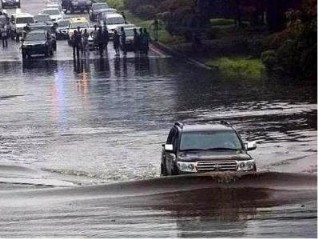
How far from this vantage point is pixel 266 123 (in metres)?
32.8

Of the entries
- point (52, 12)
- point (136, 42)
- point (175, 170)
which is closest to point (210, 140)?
point (175, 170)

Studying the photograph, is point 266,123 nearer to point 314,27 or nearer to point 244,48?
point 314,27

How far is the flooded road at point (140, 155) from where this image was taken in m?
16.5

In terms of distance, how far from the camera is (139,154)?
27.7m

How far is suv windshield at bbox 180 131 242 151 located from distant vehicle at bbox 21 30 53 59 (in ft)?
136

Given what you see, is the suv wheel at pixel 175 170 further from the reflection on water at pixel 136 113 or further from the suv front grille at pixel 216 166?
the reflection on water at pixel 136 113

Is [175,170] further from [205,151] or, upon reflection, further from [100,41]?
[100,41]

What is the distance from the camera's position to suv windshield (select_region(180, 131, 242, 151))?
71.9ft

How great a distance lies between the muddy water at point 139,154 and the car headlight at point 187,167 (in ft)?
0.68

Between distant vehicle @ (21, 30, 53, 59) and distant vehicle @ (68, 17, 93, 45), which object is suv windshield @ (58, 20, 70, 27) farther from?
distant vehicle @ (21, 30, 53, 59)

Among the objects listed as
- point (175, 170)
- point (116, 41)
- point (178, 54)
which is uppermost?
point (175, 170)

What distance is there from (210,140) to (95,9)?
70.1 meters

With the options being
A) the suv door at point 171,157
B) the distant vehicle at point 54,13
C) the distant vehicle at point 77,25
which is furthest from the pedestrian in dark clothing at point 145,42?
the suv door at point 171,157

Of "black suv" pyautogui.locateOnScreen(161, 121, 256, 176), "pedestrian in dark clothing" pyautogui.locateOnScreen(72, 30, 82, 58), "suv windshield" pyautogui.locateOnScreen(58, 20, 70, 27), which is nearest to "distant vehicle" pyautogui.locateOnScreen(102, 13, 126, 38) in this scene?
"suv windshield" pyautogui.locateOnScreen(58, 20, 70, 27)
